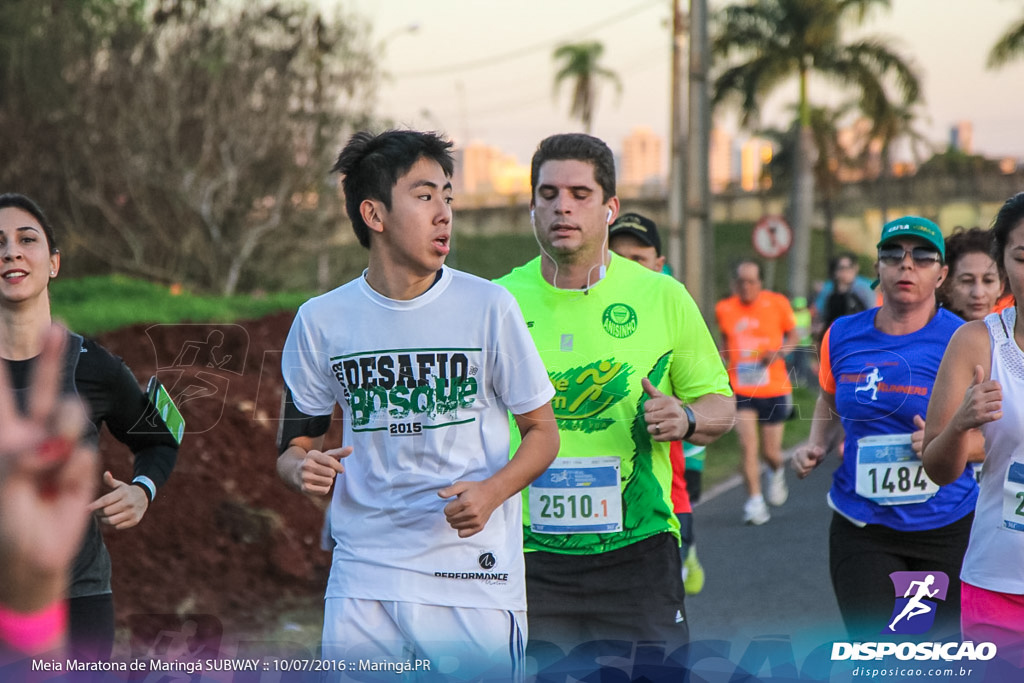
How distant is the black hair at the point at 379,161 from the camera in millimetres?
3723

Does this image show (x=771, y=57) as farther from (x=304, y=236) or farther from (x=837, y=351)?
(x=837, y=351)

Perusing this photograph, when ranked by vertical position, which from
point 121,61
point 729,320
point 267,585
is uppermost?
point 121,61

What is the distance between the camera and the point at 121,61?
23.2 m

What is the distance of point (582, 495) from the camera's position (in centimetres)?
439

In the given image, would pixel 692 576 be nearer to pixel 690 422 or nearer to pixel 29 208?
pixel 690 422

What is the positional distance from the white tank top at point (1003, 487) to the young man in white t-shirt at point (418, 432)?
1.23 m

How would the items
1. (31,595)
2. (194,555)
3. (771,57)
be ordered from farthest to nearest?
(771,57) → (194,555) → (31,595)

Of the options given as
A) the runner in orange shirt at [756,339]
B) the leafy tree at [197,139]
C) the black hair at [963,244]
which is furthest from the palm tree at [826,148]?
the black hair at [963,244]

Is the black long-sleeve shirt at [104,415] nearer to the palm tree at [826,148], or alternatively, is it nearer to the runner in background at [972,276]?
the runner in background at [972,276]

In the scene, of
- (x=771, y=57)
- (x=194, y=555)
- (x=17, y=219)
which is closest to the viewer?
(x=17, y=219)

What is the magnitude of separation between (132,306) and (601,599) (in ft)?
32.1

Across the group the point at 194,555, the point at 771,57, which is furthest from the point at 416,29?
the point at 194,555

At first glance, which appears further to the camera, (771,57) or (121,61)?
(771,57)

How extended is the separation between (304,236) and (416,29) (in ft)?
14.5
